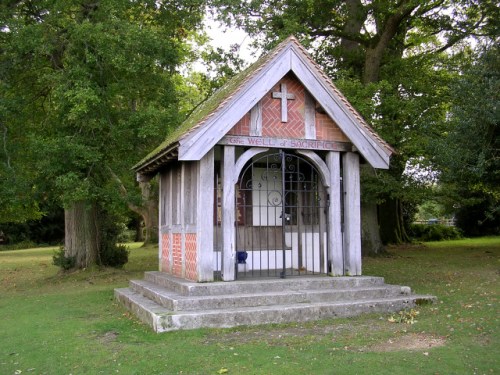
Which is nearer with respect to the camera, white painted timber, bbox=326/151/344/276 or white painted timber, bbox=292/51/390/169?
white painted timber, bbox=292/51/390/169

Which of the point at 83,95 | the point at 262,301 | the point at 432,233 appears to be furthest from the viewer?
the point at 432,233

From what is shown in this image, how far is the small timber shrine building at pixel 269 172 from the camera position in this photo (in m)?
10.7

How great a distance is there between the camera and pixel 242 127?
1116 cm

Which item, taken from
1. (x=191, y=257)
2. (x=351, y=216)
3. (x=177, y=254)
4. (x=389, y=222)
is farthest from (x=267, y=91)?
(x=389, y=222)

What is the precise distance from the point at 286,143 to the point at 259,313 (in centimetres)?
385

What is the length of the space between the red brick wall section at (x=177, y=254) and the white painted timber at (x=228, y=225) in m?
1.76

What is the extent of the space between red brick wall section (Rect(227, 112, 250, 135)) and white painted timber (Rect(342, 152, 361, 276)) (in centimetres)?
253

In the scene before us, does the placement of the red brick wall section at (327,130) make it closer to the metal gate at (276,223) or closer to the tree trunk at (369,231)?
the metal gate at (276,223)

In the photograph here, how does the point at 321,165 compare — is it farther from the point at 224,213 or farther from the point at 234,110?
the point at 224,213

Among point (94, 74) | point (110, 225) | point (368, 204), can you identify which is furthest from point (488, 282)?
point (110, 225)

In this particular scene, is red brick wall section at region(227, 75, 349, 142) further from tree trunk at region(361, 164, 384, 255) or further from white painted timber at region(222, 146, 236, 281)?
tree trunk at region(361, 164, 384, 255)

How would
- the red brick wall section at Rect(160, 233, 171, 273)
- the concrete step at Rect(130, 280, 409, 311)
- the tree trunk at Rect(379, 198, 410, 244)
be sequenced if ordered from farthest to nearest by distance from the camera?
the tree trunk at Rect(379, 198, 410, 244) → the red brick wall section at Rect(160, 233, 171, 273) → the concrete step at Rect(130, 280, 409, 311)

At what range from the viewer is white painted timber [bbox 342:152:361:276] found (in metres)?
11.8

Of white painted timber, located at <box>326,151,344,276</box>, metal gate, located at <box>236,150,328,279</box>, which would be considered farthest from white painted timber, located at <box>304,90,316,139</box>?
metal gate, located at <box>236,150,328,279</box>
